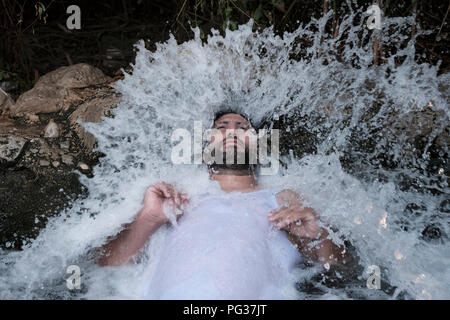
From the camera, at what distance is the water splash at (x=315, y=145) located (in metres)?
2.35

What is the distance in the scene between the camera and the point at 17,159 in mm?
3068

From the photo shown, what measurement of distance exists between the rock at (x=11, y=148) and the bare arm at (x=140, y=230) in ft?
4.11

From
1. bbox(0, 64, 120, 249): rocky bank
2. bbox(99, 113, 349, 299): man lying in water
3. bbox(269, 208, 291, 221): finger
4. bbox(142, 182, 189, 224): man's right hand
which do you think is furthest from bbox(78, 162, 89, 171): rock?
bbox(269, 208, 291, 221): finger

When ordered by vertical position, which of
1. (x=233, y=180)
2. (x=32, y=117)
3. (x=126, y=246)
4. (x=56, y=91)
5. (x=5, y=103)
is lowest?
(x=126, y=246)

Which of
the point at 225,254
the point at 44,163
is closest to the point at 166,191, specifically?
the point at 225,254

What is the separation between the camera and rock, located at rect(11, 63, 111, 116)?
3576 millimetres

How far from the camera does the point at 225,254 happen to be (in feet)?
6.51

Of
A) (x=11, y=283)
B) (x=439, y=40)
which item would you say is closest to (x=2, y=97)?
(x=11, y=283)

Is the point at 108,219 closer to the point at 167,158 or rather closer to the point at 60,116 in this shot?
the point at 167,158

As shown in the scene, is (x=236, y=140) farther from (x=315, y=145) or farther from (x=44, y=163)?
(x=44, y=163)

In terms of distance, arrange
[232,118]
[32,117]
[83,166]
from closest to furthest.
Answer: [232,118], [83,166], [32,117]

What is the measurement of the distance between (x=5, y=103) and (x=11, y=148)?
0.80 metres

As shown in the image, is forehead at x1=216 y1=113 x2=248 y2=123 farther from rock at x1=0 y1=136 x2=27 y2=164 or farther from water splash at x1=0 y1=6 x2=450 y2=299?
rock at x1=0 y1=136 x2=27 y2=164

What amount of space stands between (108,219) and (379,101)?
6.98ft
